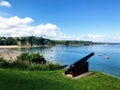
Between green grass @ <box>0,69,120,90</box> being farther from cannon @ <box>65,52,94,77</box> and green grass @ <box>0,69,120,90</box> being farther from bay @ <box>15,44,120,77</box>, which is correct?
bay @ <box>15,44,120,77</box>

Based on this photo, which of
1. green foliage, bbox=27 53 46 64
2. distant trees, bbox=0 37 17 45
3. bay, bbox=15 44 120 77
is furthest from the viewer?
distant trees, bbox=0 37 17 45

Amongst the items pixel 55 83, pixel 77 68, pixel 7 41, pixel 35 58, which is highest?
pixel 77 68

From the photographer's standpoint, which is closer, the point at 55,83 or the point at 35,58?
the point at 55,83

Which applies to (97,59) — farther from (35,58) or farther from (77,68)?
(77,68)

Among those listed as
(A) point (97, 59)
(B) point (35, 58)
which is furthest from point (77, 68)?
(A) point (97, 59)

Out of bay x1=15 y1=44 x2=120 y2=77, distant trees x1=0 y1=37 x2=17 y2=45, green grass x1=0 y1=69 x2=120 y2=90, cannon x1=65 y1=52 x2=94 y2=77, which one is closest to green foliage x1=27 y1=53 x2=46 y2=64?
bay x1=15 y1=44 x2=120 y2=77

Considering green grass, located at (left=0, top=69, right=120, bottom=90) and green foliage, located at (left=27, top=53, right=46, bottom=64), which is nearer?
green grass, located at (left=0, top=69, right=120, bottom=90)

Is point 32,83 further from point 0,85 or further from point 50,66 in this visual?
point 50,66

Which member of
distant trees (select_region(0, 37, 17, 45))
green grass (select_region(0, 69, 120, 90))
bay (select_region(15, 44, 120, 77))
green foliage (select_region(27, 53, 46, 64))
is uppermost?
green grass (select_region(0, 69, 120, 90))

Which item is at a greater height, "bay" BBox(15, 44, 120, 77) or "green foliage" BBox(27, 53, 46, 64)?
"green foliage" BBox(27, 53, 46, 64)

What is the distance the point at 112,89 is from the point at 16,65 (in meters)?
10.2

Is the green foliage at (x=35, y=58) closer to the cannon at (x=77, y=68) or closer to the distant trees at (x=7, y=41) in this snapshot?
the cannon at (x=77, y=68)

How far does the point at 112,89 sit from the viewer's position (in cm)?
1395

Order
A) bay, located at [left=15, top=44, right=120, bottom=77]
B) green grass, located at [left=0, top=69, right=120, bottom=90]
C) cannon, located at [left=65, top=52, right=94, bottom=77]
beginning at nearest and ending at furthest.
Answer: green grass, located at [left=0, top=69, right=120, bottom=90] → cannon, located at [left=65, top=52, right=94, bottom=77] → bay, located at [left=15, top=44, right=120, bottom=77]
